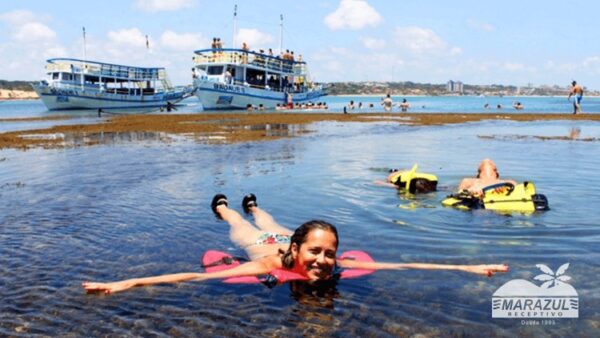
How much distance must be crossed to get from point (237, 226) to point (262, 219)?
50cm

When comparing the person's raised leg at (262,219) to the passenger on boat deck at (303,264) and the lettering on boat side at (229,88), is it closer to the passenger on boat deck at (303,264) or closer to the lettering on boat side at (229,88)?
the passenger on boat deck at (303,264)

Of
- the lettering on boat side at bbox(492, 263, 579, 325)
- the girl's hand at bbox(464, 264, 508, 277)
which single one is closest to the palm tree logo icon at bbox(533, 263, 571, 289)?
the lettering on boat side at bbox(492, 263, 579, 325)

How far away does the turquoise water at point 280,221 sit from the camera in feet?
14.8

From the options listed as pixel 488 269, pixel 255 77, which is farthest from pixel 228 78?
pixel 488 269

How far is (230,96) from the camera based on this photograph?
5272 cm

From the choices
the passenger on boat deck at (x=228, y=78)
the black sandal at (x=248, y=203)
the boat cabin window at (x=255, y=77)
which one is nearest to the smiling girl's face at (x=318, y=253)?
the black sandal at (x=248, y=203)

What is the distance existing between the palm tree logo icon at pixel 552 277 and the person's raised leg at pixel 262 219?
117 inches

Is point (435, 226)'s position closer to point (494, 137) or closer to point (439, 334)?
point (439, 334)

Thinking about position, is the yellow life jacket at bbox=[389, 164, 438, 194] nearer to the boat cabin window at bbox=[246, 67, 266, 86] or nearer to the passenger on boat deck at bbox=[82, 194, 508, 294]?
the passenger on boat deck at bbox=[82, 194, 508, 294]

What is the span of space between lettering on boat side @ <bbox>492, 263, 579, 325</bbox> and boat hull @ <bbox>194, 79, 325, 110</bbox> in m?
48.4

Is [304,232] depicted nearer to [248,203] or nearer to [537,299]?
[537,299]

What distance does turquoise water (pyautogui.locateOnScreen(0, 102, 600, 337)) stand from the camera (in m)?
4.50

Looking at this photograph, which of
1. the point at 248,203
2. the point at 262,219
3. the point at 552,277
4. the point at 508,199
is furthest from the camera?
the point at 248,203

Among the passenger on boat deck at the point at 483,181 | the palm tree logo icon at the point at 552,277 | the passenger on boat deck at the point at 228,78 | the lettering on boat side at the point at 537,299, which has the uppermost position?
the passenger on boat deck at the point at 228,78
